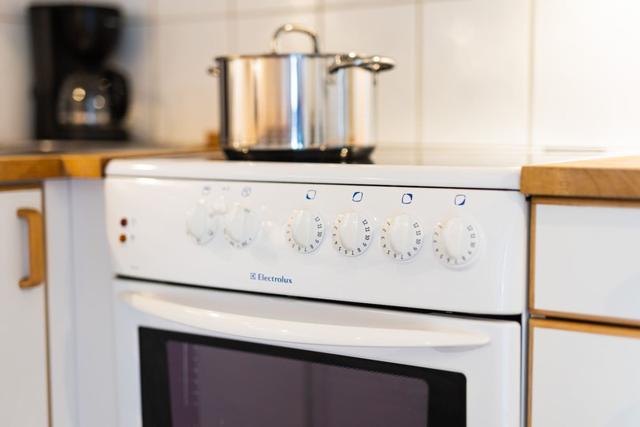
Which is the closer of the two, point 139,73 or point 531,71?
point 531,71

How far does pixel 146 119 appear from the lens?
1.82 meters

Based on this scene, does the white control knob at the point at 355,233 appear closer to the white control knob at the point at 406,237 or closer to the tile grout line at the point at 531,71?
the white control knob at the point at 406,237

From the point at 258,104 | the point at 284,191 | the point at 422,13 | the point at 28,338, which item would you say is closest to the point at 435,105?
the point at 422,13

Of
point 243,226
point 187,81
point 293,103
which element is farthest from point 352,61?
point 187,81

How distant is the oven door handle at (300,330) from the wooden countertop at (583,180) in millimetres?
175

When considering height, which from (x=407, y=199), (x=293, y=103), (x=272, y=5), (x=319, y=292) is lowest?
(x=319, y=292)

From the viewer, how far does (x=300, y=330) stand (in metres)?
0.96

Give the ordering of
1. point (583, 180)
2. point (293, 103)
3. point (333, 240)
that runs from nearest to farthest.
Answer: point (583, 180)
point (333, 240)
point (293, 103)

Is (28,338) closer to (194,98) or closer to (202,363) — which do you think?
(202,363)

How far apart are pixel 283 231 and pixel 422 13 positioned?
68 cm

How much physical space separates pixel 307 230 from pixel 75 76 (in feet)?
2.94

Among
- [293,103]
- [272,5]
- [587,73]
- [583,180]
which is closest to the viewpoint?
[583,180]

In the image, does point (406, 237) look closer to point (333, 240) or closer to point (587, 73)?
point (333, 240)

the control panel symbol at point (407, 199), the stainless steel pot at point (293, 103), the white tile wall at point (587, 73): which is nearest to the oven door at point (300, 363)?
the control panel symbol at point (407, 199)
